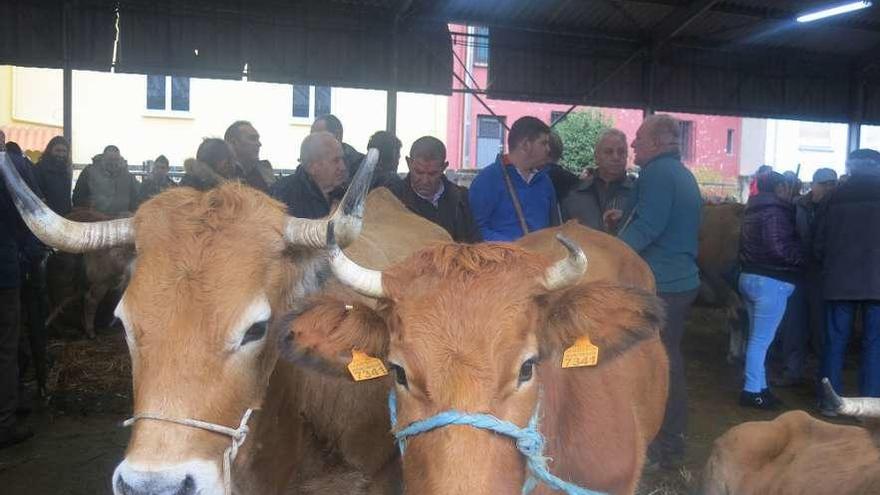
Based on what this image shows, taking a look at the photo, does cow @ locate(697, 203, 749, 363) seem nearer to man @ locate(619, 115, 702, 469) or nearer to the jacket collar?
the jacket collar

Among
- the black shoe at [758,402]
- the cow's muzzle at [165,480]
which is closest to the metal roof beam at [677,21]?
the black shoe at [758,402]

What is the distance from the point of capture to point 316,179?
4758mm

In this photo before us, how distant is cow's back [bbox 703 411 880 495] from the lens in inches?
160

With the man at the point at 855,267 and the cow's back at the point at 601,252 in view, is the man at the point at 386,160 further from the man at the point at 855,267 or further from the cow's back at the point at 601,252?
the man at the point at 855,267

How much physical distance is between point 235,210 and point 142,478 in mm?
1098

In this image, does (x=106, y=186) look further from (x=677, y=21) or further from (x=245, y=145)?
(x=677, y=21)

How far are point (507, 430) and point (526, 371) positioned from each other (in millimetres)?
242

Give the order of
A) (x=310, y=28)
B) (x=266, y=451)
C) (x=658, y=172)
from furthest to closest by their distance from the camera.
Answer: (x=310, y=28), (x=658, y=172), (x=266, y=451)

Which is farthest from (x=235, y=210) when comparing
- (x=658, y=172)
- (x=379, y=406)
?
(x=658, y=172)

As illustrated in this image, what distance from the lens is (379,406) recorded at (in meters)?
3.62

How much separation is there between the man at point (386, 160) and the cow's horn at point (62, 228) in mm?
2874

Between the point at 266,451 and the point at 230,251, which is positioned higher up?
the point at 230,251

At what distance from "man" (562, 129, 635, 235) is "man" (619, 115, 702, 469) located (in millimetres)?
755

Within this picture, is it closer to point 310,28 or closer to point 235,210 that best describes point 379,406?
point 235,210
